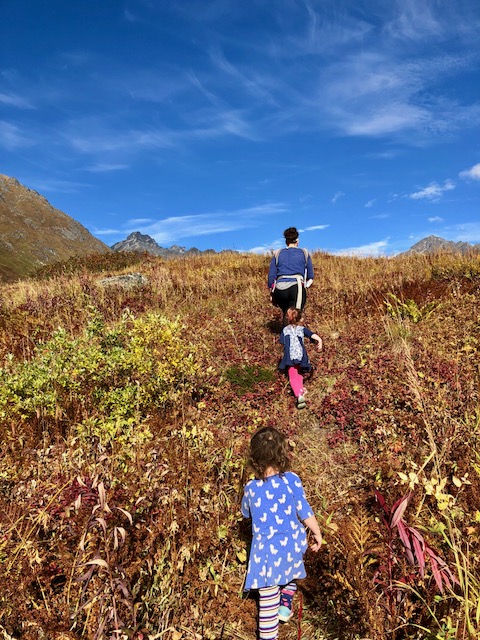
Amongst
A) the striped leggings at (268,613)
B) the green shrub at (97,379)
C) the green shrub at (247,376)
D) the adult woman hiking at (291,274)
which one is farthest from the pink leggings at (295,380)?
the striped leggings at (268,613)

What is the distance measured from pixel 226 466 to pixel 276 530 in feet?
3.34

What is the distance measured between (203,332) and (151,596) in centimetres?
621

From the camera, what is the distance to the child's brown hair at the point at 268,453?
129 inches

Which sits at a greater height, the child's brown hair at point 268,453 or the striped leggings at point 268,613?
the child's brown hair at point 268,453

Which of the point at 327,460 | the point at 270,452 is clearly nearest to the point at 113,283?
the point at 327,460

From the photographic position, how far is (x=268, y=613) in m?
2.96

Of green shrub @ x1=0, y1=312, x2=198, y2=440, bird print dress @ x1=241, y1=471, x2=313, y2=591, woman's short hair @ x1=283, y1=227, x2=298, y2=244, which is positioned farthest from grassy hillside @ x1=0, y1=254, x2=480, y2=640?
woman's short hair @ x1=283, y1=227, x2=298, y2=244

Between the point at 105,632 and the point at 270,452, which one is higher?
the point at 270,452

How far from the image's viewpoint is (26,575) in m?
2.59

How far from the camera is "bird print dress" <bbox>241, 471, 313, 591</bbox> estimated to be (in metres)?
3.05

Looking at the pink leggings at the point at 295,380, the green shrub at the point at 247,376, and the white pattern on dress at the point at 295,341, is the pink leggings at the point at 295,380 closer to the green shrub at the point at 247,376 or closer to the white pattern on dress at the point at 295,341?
the white pattern on dress at the point at 295,341

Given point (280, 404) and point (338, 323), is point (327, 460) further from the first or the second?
point (338, 323)

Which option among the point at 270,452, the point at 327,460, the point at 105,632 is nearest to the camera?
the point at 105,632

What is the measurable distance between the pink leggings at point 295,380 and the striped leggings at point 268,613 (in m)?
3.33
